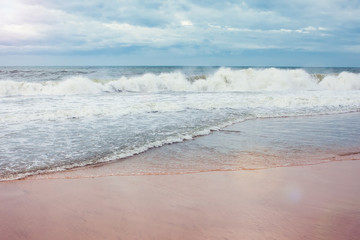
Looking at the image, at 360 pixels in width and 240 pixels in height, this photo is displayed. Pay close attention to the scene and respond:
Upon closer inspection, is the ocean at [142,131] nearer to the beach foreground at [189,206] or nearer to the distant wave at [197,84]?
the beach foreground at [189,206]

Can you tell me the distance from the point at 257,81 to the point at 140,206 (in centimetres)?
2468

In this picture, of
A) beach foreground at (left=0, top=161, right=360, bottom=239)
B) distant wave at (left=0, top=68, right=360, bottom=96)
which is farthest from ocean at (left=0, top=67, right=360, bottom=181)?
distant wave at (left=0, top=68, right=360, bottom=96)

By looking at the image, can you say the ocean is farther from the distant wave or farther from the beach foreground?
the distant wave

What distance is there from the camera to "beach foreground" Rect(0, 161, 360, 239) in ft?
8.84

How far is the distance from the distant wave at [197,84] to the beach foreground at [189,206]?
17.4 metres

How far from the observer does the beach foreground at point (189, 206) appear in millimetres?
2693

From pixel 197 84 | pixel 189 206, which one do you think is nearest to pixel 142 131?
pixel 189 206

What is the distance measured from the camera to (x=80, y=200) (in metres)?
3.40

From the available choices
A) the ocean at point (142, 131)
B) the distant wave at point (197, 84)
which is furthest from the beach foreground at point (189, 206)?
the distant wave at point (197, 84)

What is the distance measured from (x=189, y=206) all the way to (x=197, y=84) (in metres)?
22.4

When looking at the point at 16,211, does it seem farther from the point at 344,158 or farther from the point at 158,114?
the point at 158,114

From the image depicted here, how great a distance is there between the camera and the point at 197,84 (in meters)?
25.2

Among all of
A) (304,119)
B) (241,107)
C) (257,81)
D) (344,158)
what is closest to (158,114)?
(241,107)

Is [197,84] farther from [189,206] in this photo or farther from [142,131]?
[189,206]
